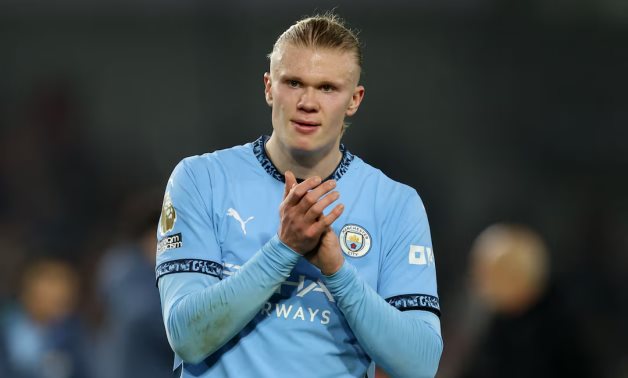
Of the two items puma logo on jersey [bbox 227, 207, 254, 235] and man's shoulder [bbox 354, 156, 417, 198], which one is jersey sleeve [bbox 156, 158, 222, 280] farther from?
man's shoulder [bbox 354, 156, 417, 198]

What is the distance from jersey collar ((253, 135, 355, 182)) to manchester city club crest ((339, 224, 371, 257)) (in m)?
0.19

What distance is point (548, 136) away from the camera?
10.7m

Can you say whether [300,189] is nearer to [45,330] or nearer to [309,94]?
[309,94]

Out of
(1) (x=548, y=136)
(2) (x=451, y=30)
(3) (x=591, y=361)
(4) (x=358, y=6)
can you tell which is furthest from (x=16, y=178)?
(3) (x=591, y=361)

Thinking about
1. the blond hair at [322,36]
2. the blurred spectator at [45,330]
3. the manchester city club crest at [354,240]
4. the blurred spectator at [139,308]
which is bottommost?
the blurred spectator at [45,330]

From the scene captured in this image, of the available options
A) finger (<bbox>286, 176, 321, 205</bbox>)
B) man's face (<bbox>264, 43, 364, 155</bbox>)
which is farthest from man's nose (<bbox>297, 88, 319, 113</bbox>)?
finger (<bbox>286, 176, 321, 205</bbox>)

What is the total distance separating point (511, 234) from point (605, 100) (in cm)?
441

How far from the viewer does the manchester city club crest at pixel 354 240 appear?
10.6ft

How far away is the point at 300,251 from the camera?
2941 millimetres

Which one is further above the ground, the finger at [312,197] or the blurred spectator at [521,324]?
the finger at [312,197]

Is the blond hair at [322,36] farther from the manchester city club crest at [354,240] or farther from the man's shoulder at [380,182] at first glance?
the manchester city club crest at [354,240]

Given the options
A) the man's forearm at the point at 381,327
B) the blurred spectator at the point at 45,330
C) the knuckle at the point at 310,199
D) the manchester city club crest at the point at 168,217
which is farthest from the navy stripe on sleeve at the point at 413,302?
the blurred spectator at the point at 45,330

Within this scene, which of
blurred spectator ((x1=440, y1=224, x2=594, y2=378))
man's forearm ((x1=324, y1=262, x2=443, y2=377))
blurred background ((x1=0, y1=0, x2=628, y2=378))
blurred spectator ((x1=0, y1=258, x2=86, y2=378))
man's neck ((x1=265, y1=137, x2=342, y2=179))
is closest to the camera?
man's forearm ((x1=324, y1=262, x2=443, y2=377))

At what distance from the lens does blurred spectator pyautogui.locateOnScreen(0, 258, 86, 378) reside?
782 centimetres
